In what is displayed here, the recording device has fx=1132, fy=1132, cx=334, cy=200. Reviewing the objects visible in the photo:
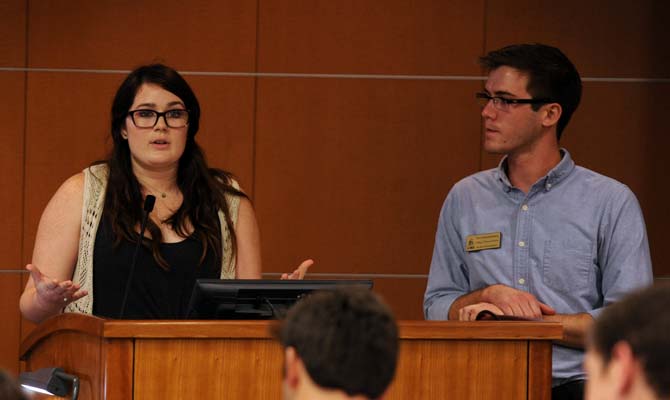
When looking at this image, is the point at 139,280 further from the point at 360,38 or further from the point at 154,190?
the point at 360,38

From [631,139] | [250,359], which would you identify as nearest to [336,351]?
[250,359]

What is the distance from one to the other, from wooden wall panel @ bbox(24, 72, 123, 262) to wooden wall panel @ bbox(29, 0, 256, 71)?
98 millimetres

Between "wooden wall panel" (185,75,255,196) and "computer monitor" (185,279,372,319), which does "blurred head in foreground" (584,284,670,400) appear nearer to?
"computer monitor" (185,279,372,319)

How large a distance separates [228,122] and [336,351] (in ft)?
13.9

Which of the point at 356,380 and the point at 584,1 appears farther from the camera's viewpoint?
the point at 584,1

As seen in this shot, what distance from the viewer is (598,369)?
1433 millimetres

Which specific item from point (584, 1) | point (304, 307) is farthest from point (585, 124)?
point (304, 307)

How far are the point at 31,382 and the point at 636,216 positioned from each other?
1.87m

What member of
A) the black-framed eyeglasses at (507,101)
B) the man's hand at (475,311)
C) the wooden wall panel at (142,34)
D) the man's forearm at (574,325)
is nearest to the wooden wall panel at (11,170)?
the wooden wall panel at (142,34)

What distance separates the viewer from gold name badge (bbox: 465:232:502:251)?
11.9ft

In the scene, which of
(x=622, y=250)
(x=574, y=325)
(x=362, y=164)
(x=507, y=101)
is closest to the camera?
(x=574, y=325)

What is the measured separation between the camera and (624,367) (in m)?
1.36

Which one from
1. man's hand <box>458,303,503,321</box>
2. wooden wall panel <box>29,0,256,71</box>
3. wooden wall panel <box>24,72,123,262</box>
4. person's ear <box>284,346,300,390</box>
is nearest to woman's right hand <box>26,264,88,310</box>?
man's hand <box>458,303,503,321</box>

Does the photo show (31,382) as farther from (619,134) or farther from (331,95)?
(619,134)
